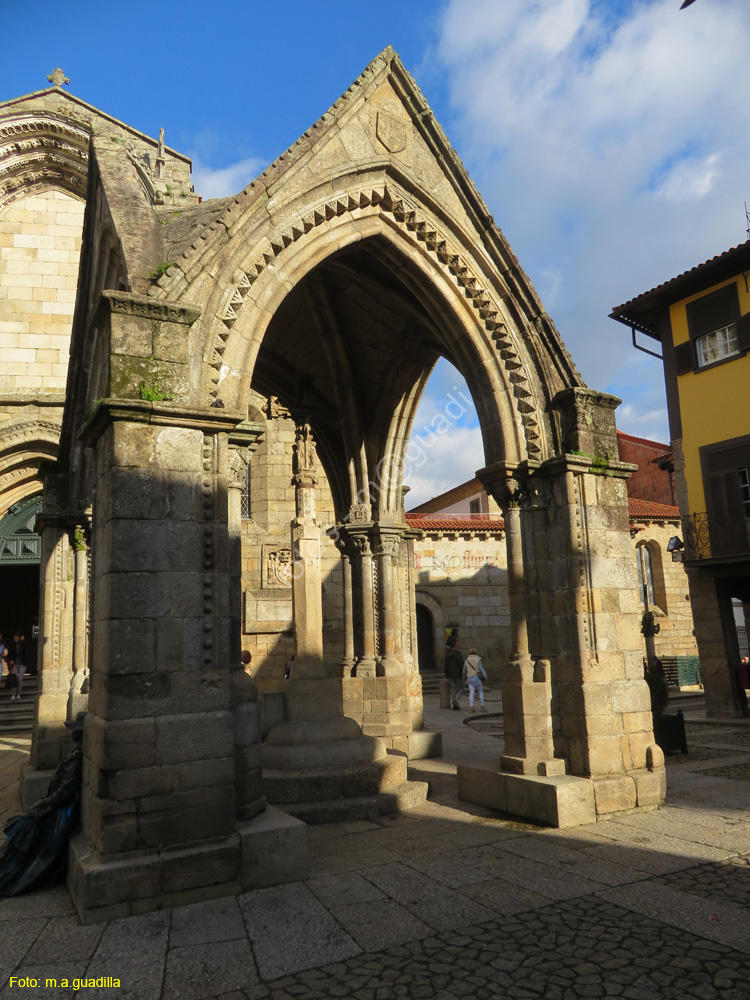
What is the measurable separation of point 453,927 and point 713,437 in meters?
14.6

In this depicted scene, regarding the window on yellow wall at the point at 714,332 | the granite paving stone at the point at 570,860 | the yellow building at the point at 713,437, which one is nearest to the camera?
the granite paving stone at the point at 570,860

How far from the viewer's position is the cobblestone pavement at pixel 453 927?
3244 mm

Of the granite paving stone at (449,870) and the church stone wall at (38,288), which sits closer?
the granite paving stone at (449,870)

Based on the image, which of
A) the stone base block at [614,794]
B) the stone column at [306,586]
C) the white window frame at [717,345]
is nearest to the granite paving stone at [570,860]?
the stone base block at [614,794]

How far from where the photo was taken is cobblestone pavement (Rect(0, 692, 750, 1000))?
324 centimetres

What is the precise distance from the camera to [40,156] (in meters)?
15.3

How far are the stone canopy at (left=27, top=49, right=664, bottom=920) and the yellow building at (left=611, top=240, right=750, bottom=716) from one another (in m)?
8.50

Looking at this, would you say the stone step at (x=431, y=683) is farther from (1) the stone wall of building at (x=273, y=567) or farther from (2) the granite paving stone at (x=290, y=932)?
(2) the granite paving stone at (x=290, y=932)

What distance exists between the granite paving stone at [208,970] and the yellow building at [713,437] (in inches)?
525

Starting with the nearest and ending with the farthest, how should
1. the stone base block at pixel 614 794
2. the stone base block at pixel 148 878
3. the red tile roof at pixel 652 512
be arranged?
the stone base block at pixel 148 878 < the stone base block at pixel 614 794 < the red tile roof at pixel 652 512

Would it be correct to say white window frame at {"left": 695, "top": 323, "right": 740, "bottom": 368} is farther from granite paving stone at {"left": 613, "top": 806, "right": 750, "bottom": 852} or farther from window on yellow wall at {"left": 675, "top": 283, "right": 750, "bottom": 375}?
granite paving stone at {"left": 613, "top": 806, "right": 750, "bottom": 852}

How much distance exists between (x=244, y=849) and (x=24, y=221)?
1516 centimetres

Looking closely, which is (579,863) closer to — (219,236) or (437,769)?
(437,769)

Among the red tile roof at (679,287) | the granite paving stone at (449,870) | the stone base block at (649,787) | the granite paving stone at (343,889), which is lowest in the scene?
the granite paving stone at (449,870)
